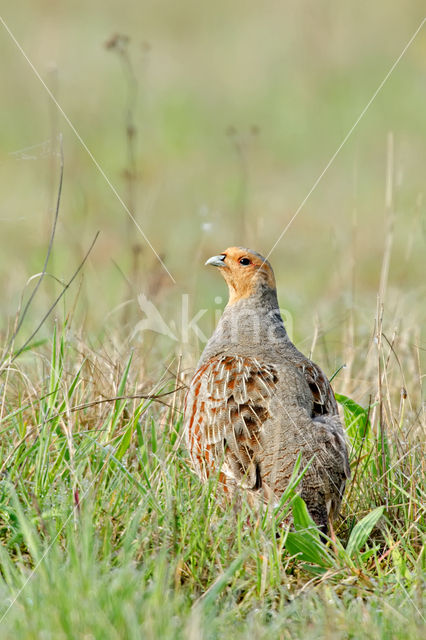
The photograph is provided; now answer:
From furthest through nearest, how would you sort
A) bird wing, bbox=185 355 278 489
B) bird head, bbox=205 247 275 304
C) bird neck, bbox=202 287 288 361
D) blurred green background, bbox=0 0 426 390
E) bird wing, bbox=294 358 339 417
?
blurred green background, bbox=0 0 426 390 → bird head, bbox=205 247 275 304 → bird neck, bbox=202 287 288 361 → bird wing, bbox=294 358 339 417 → bird wing, bbox=185 355 278 489

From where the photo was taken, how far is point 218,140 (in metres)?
12.7

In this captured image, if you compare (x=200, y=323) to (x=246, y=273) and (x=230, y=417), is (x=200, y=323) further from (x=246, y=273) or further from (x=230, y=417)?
(x=230, y=417)

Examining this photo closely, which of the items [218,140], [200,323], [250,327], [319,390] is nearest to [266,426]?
[319,390]

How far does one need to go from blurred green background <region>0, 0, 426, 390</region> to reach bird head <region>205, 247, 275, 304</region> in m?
2.49

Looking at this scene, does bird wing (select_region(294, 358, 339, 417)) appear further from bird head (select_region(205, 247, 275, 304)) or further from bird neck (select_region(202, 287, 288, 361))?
bird head (select_region(205, 247, 275, 304))

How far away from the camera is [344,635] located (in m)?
2.53

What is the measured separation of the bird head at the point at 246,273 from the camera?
14.0ft

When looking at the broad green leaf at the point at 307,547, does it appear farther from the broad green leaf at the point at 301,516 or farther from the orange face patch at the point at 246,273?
the orange face patch at the point at 246,273

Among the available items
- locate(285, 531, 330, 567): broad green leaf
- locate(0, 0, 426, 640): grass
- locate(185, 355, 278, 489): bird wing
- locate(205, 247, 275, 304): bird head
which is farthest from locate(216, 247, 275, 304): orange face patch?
locate(285, 531, 330, 567): broad green leaf

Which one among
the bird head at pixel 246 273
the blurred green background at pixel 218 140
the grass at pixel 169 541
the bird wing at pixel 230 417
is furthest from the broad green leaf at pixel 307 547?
the blurred green background at pixel 218 140

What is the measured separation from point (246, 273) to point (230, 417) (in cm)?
101

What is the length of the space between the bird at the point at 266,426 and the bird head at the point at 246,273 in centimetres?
42

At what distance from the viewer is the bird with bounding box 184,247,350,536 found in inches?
131

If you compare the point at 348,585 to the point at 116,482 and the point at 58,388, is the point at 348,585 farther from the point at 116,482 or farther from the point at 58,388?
the point at 58,388
